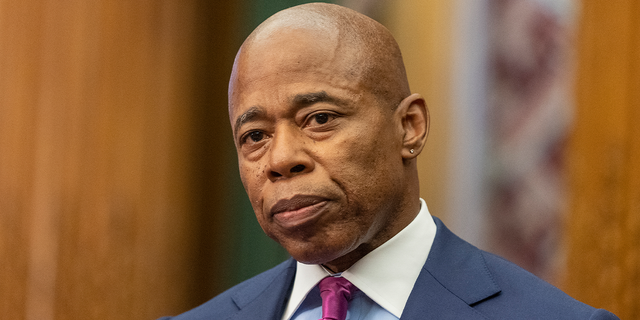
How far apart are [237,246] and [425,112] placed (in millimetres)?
1825

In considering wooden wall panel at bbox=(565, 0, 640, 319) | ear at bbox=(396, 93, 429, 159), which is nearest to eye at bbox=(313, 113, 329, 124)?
ear at bbox=(396, 93, 429, 159)

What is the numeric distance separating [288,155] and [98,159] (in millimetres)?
1818

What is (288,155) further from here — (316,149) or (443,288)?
(443,288)

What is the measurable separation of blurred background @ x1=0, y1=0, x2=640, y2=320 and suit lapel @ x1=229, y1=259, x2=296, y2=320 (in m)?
1.07

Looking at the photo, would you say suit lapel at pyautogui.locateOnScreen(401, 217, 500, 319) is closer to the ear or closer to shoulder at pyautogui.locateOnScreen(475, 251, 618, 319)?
shoulder at pyautogui.locateOnScreen(475, 251, 618, 319)

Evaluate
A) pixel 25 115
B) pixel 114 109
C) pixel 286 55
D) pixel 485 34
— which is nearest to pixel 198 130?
pixel 114 109

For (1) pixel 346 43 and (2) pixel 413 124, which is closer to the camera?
(1) pixel 346 43

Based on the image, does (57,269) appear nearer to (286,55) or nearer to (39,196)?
(39,196)

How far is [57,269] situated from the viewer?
2.97 m

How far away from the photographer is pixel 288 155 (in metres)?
1.57

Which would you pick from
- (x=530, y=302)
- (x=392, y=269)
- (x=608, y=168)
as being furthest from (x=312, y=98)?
(x=608, y=168)

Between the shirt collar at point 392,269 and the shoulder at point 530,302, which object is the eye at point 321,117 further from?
the shoulder at point 530,302

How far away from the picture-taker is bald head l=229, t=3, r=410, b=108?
1.65 meters

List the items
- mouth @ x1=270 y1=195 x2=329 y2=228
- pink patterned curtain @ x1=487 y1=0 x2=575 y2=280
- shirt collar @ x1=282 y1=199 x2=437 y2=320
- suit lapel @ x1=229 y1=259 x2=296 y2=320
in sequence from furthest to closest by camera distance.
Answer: pink patterned curtain @ x1=487 y1=0 x2=575 y2=280 < suit lapel @ x1=229 y1=259 x2=296 y2=320 < shirt collar @ x1=282 y1=199 x2=437 y2=320 < mouth @ x1=270 y1=195 x2=329 y2=228
